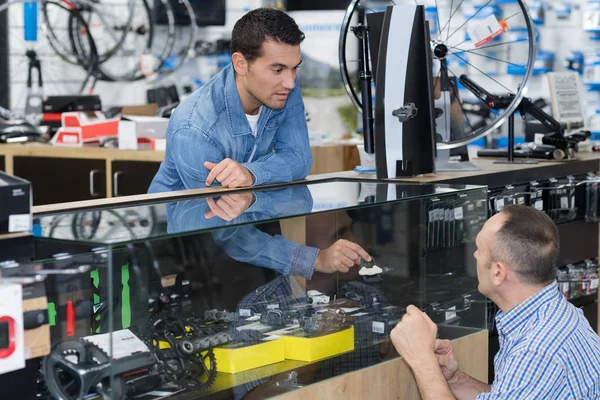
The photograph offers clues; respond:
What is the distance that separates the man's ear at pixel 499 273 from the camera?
86.0 inches

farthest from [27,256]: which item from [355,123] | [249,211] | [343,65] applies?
[355,123]

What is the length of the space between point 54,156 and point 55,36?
348 centimetres

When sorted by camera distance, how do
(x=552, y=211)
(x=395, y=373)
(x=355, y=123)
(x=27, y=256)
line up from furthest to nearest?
1. (x=355, y=123)
2. (x=552, y=211)
3. (x=395, y=373)
4. (x=27, y=256)

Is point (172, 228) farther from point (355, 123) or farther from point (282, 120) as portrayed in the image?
point (355, 123)

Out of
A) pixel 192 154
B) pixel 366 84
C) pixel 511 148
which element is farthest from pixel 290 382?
pixel 511 148

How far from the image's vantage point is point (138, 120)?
5.29 m

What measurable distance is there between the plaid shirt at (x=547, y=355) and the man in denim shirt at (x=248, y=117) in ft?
3.05

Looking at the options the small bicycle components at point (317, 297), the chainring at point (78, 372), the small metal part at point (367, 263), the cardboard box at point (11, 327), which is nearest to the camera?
the cardboard box at point (11, 327)

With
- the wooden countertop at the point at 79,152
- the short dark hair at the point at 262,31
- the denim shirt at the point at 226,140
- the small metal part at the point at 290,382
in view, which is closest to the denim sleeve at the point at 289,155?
the denim shirt at the point at 226,140

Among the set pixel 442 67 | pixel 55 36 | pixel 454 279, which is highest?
pixel 55 36

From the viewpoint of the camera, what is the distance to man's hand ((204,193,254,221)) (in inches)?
81.9

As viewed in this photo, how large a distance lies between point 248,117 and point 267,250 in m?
0.99

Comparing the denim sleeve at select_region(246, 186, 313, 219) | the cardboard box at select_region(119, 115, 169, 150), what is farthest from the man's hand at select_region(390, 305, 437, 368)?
the cardboard box at select_region(119, 115, 169, 150)

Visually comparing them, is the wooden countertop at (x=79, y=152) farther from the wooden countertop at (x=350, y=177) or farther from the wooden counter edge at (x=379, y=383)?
the wooden counter edge at (x=379, y=383)
